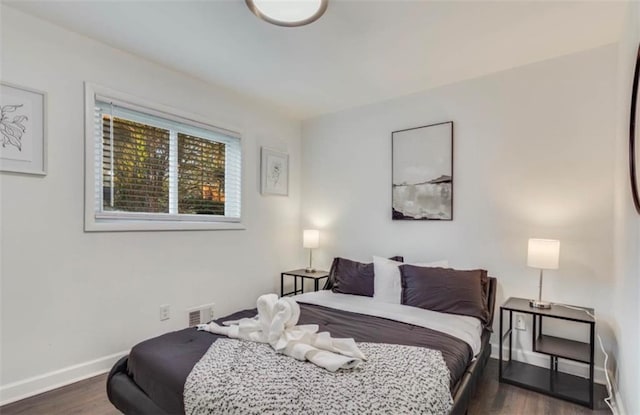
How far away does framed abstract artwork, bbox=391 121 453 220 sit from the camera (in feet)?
10.4

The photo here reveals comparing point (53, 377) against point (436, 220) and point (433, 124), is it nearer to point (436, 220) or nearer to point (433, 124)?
point (436, 220)

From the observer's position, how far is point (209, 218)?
3.33 meters

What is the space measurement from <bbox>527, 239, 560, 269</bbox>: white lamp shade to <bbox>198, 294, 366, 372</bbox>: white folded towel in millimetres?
1572

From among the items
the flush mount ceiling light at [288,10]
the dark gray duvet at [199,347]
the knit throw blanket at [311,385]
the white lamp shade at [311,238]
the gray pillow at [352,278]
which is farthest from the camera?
the white lamp shade at [311,238]

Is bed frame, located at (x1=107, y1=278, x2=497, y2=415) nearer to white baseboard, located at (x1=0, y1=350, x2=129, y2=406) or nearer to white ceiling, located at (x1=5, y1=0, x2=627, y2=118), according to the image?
white baseboard, located at (x1=0, y1=350, x2=129, y2=406)

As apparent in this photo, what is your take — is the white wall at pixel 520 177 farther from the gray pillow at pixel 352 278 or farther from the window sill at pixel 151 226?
the window sill at pixel 151 226

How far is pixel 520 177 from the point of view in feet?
9.18

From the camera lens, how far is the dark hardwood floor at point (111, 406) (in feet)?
6.59

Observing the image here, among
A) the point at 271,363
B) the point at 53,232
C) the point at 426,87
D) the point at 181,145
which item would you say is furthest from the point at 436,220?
the point at 53,232

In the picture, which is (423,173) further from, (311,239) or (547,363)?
(547,363)

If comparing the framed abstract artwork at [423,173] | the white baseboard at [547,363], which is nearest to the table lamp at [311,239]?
the framed abstract artwork at [423,173]

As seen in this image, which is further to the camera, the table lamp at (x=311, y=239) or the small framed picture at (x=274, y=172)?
the table lamp at (x=311, y=239)

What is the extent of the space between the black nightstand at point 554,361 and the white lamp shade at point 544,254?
1.07 feet

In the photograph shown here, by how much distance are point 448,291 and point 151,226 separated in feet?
8.16
